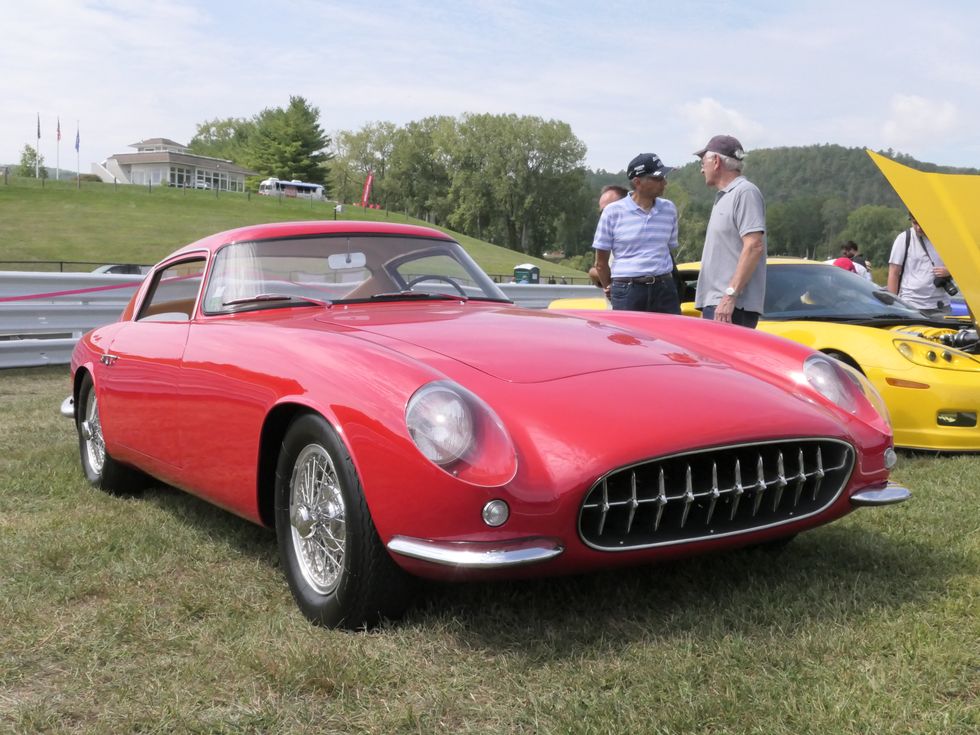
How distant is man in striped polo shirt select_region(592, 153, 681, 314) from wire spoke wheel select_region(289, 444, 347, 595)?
322 cm

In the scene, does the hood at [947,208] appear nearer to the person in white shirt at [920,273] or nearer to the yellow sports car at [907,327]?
the yellow sports car at [907,327]

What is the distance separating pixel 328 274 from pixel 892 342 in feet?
11.4

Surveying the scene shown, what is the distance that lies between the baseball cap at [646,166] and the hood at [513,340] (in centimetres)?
214

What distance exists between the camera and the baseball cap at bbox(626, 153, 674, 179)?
5.80 meters

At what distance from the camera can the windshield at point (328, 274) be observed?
13.0 ft

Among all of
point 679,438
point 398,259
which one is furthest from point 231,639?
point 398,259

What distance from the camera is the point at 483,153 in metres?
99.2

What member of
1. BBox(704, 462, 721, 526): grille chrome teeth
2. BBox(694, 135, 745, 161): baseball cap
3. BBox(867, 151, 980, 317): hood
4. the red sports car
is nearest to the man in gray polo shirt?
BBox(694, 135, 745, 161): baseball cap

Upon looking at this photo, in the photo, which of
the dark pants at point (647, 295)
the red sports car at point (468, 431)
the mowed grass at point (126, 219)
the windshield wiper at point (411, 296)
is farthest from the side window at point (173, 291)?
the mowed grass at point (126, 219)

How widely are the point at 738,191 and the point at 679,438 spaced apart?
122 inches

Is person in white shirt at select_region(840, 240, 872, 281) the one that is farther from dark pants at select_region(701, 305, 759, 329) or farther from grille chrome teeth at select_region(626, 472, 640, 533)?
grille chrome teeth at select_region(626, 472, 640, 533)

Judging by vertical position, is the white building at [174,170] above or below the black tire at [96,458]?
above

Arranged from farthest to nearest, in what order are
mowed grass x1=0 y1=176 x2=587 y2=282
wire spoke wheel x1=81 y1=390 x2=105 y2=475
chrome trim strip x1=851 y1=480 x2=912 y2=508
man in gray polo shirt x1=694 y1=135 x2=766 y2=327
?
mowed grass x1=0 y1=176 x2=587 y2=282 → man in gray polo shirt x1=694 y1=135 x2=766 y2=327 → wire spoke wheel x1=81 y1=390 x2=105 y2=475 → chrome trim strip x1=851 y1=480 x2=912 y2=508

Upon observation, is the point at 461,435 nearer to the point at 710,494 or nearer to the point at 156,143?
the point at 710,494
